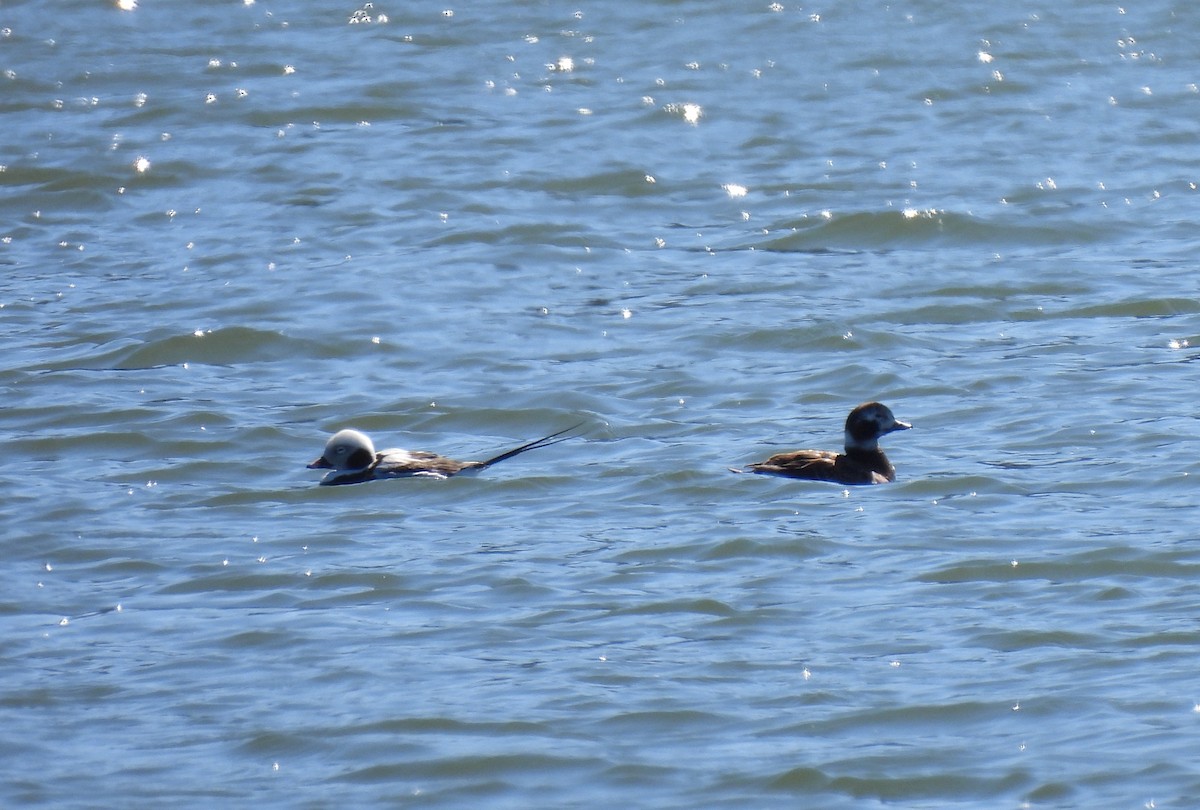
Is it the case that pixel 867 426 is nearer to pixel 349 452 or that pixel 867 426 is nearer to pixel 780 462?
pixel 780 462

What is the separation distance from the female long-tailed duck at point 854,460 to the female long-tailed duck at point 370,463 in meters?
1.51

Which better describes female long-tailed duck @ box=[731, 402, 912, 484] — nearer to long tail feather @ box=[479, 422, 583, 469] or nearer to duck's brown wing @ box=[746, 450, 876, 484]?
duck's brown wing @ box=[746, 450, 876, 484]

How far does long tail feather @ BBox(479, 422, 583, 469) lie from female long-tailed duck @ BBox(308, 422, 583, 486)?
0.03 metres

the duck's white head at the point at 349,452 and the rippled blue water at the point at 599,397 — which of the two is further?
the duck's white head at the point at 349,452

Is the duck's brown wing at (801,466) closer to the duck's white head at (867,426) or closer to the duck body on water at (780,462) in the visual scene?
the duck body on water at (780,462)

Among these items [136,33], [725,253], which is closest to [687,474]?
[725,253]

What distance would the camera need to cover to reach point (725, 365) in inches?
516

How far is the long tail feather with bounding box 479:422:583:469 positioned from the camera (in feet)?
36.7

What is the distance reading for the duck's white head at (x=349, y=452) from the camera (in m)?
10.9

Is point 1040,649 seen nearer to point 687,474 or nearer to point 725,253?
point 687,474

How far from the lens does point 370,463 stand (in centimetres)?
1102

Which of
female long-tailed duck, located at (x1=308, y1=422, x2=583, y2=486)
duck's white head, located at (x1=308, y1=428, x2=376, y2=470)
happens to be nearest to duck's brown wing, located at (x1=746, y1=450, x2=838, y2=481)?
female long-tailed duck, located at (x1=308, y1=422, x2=583, y2=486)

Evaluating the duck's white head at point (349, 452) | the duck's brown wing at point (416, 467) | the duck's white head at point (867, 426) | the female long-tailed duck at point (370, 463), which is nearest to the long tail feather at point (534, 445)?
the female long-tailed duck at point (370, 463)

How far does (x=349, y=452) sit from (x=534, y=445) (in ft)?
3.68
